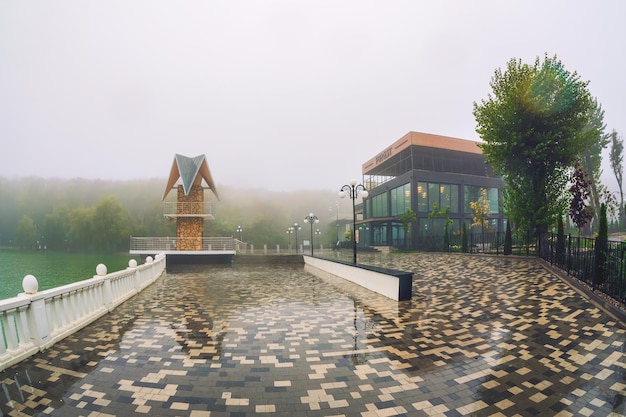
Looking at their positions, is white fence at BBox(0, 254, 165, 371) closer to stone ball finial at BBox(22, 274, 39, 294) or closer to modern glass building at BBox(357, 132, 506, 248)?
stone ball finial at BBox(22, 274, 39, 294)

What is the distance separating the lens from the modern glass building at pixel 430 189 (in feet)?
116

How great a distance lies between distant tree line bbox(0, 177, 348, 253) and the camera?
57250mm

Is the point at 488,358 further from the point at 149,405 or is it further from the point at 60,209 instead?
the point at 60,209

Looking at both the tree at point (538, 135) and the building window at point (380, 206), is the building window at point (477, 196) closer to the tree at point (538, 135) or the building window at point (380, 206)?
the building window at point (380, 206)

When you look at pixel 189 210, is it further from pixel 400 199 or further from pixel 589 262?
pixel 589 262

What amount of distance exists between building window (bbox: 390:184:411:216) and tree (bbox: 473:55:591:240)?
65.8 feet

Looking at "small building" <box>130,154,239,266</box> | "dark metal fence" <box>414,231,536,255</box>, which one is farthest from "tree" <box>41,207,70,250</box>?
"dark metal fence" <box>414,231,536,255</box>

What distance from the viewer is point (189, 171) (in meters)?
29.4

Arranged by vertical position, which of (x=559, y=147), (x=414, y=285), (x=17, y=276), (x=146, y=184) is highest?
(x=146, y=184)

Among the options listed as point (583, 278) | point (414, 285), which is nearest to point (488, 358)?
point (414, 285)

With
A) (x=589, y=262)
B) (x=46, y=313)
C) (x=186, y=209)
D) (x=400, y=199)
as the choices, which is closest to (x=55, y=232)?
(x=186, y=209)

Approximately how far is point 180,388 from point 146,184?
149 m

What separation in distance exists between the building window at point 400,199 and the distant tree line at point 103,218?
→ 2310cm

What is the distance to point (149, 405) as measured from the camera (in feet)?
10.3
